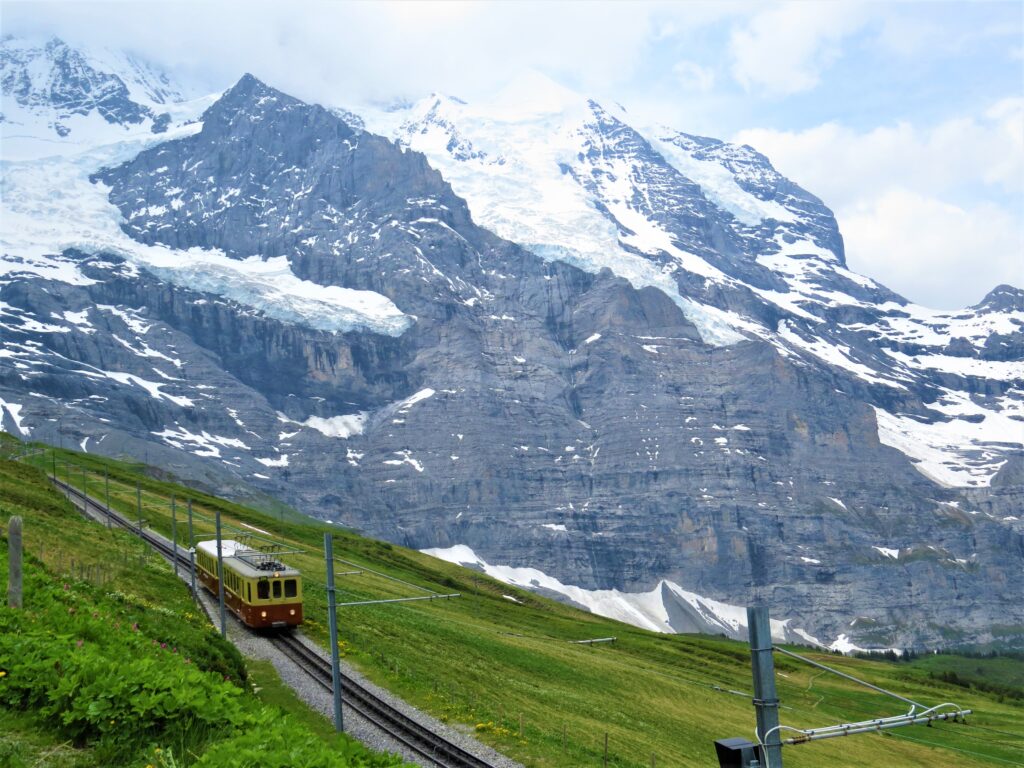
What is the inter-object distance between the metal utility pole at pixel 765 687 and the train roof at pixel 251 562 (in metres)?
42.6

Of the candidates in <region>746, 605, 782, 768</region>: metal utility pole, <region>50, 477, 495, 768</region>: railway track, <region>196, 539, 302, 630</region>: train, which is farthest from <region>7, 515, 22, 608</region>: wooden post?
<region>196, 539, 302, 630</region>: train

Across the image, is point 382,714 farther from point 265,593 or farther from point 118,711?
point 118,711

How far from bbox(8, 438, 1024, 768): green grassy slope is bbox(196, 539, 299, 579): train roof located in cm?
429

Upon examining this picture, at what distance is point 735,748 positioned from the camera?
17.4 meters

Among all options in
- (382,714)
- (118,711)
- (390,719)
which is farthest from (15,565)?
(382,714)

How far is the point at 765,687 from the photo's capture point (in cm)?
1775

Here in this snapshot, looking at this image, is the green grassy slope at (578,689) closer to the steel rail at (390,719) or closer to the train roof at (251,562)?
the steel rail at (390,719)

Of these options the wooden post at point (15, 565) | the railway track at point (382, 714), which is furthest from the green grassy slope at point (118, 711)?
the railway track at point (382, 714)

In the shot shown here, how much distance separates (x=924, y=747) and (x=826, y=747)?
1705 centimetres

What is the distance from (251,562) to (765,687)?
48358 millimetres

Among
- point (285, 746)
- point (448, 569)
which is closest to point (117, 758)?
point (285, 746)

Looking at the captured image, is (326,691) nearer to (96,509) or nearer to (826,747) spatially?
(826,747)

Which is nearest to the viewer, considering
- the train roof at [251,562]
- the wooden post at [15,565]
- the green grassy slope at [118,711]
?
the green grassy slope at [118,711]

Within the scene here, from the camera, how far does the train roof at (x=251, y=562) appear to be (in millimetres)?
57406
